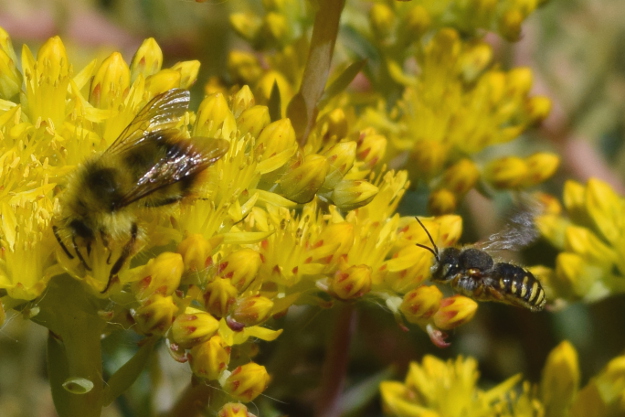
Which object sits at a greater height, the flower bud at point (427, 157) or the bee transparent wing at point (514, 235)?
the flower bud at point (427, 157)

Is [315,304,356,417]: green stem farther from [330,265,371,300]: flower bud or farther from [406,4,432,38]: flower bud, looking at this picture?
[406,4,432,38]: flower bud

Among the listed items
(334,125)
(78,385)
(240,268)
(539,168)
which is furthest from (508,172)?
(78,385)

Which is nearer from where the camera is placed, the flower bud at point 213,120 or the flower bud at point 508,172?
the flower bud at point 213,120

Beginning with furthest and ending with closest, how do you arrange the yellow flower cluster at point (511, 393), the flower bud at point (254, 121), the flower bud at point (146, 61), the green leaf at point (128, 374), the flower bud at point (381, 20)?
the flower bud at point (381, 20), the yellow flower cluster at point (511, 393), the flower bud at point (146, 61), the flower bud at point (254, 121), the green leaf at point (128, 374)

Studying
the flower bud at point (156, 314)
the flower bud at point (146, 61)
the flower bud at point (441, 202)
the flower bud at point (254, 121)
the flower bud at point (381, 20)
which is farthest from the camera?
the flower bud at point (381, 20)

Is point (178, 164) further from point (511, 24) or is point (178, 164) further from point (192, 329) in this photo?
point (511, 24)

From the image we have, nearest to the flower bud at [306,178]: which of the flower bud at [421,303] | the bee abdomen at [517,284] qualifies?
the flower bud at [421,303]

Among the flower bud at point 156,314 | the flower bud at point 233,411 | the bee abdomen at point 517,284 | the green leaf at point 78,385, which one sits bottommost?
the bee abdomen at point 517,284

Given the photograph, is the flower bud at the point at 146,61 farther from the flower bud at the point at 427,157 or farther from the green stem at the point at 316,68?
the flower bud at the point at 427,157
